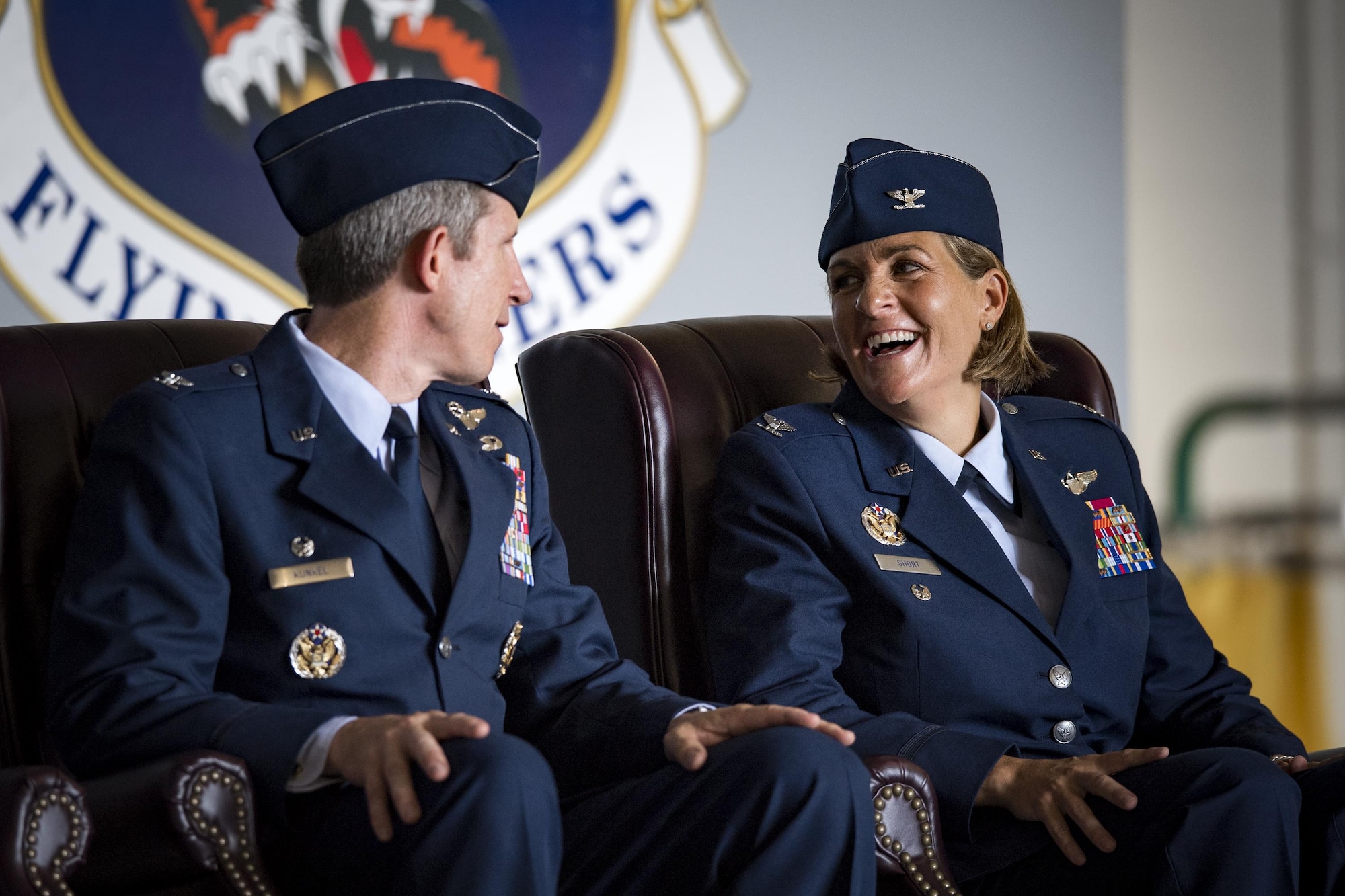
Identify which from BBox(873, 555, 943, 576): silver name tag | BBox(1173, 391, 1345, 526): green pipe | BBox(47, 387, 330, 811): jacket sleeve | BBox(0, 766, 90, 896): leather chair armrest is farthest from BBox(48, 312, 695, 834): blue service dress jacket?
BBox(1173, 391, 1345, 526): green pipe

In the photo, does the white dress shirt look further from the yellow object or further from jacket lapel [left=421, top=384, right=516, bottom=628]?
→ the yellow object

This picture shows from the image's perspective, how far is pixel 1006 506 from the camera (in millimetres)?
1988

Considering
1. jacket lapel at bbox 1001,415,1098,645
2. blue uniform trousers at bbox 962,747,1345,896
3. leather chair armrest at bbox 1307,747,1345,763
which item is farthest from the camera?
jacket lapel at bbox 1001,415,1098,645

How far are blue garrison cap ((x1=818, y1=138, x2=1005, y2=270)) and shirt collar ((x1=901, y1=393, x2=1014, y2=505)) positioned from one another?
273 millimetres

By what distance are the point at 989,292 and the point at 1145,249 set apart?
11.7 feet

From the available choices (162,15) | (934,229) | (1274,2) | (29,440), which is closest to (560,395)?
(934,229)

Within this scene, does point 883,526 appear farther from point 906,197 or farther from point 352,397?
point 352,397

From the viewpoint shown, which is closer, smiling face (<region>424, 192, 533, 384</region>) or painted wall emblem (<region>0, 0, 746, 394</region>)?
smiling face (<region>424, 192, 533, 384</region>)

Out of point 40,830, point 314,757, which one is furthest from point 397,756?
point 40,830

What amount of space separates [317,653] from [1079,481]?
3.67 ft

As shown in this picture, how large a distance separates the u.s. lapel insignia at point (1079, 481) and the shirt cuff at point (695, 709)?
753mm

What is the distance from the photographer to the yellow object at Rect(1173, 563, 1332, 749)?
5082 mm

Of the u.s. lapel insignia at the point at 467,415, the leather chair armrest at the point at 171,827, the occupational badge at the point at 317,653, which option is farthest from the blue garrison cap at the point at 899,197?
the leather chair armrest at the point at 171,827

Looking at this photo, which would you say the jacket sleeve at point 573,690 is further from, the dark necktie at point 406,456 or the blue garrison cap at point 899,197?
the blue garrison cap at point 899,197
